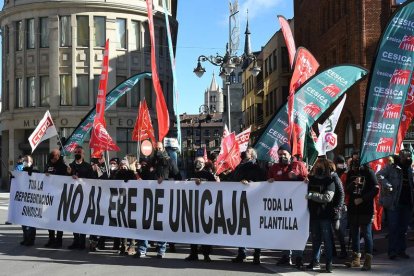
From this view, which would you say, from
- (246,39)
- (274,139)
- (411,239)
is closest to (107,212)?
(274,139)

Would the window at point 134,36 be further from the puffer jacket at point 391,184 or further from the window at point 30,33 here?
the puffer jacket at point 391,184

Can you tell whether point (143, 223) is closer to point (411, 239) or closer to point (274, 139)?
point (274, 139)

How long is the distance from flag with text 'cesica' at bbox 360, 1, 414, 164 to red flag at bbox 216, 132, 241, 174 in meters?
5.35

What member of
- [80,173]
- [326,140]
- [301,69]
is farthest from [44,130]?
[326,140]

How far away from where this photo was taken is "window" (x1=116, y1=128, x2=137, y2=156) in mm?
39469

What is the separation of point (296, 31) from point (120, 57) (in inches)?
473

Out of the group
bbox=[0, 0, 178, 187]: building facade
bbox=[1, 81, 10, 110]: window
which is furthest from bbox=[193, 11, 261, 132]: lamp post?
bbox=[1, 81, 10, 110]: window

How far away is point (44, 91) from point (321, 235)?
33.4 metres

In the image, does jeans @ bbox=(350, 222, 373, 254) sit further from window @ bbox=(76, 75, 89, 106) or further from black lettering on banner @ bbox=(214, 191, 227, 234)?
window @ bbox=(76, 75, 89, 106)

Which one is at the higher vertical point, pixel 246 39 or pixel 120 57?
pixel 246 39

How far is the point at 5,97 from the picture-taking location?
41.9 metres

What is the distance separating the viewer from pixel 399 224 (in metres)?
10.4

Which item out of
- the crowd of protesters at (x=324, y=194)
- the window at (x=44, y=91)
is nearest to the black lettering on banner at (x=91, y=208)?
the crowd of protesters at (x=324, y=194)

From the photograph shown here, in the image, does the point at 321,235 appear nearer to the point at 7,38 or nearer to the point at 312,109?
the point at 312,109
